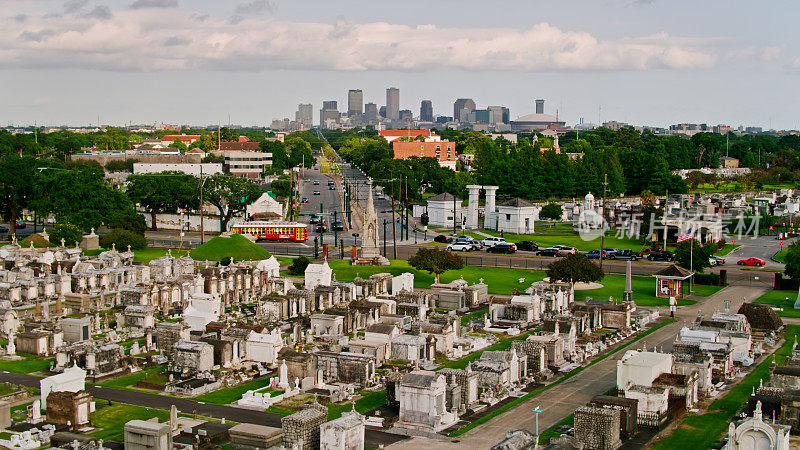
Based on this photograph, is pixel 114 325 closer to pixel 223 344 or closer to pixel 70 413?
pixel 223 344

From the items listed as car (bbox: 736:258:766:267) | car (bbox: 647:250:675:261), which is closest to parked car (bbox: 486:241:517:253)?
car (bbox: 647:250:675:261)

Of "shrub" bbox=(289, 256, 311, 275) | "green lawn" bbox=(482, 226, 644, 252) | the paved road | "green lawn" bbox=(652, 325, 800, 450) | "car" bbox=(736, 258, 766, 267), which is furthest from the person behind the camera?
"green lawn" bbox=(482, 226, 644, 252)

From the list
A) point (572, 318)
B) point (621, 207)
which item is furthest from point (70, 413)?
point (621, 207)

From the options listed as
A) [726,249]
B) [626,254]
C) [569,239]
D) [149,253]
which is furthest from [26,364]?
[726,249]

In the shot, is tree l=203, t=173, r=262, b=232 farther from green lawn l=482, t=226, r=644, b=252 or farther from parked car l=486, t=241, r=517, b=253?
parked car l=486, t=241, r=517, b=253

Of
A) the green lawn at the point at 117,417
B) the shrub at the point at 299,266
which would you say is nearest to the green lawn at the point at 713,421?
the green lawn at the point at 117,417

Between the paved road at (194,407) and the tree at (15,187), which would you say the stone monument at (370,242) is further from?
the tree at (15,187)
